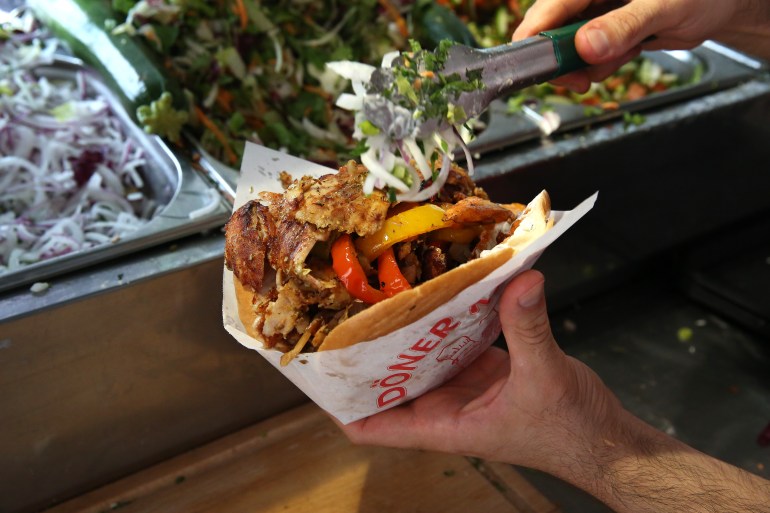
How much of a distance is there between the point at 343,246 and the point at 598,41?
1010 mm

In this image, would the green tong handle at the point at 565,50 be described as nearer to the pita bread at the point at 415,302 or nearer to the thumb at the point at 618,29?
the thumb at the point at 618,29

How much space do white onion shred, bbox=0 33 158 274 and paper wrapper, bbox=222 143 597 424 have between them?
750mm

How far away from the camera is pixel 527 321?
5.34ft

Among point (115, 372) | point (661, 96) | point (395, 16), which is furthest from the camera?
point (395, 16)

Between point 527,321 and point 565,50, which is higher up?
point 565,50

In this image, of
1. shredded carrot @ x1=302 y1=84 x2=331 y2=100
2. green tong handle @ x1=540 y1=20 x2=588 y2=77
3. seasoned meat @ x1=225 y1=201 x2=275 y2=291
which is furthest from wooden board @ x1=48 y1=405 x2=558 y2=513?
shredded carrot @ x1=302 y1=84 x2=331 y2=100

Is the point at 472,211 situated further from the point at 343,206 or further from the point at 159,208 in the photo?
the point at 159,208

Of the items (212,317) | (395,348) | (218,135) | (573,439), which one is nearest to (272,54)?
(218,135)

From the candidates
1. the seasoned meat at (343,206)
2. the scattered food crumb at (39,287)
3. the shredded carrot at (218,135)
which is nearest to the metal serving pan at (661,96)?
the shredded carrot at (218,135)

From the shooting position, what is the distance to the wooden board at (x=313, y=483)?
2145 millimetres

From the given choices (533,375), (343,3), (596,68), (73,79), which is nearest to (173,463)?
(533,375)

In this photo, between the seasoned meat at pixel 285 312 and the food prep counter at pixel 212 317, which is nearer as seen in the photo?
the seasoned meat at pixel 285 312

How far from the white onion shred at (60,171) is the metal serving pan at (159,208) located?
0.05 m

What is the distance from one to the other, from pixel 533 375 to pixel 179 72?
2153 mm
